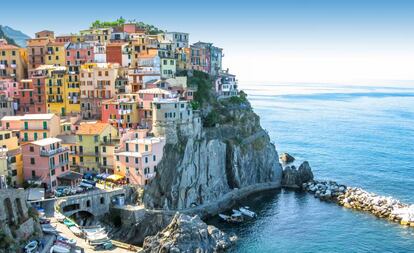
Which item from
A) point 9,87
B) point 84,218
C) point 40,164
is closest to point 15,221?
point 84,218

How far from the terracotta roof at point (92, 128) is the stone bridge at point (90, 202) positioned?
39.5ft

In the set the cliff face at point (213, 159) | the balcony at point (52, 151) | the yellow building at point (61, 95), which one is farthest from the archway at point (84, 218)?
the yellow building at point (61, 95)

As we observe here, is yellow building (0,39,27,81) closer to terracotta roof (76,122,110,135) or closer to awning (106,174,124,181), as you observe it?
terracotta roof (76,122,110,135)

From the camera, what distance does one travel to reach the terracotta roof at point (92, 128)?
234ft

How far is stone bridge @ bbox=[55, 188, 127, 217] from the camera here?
189ft

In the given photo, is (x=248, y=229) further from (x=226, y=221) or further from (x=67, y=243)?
(x=67, y=243)

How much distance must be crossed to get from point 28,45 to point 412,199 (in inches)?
3172

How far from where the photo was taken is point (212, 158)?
81.2m

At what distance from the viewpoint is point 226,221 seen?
73438mm

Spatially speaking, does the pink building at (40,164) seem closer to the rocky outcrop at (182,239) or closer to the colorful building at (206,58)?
the rocky outcrop at (182,239)

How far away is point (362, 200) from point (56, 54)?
65.4 meters

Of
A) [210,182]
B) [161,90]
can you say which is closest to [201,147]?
[210,182]

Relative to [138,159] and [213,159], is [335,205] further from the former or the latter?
[138,159]

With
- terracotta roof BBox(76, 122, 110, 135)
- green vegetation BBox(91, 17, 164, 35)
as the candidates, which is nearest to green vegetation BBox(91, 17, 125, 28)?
green vegetation BBox(91, 17, 164, 35)
